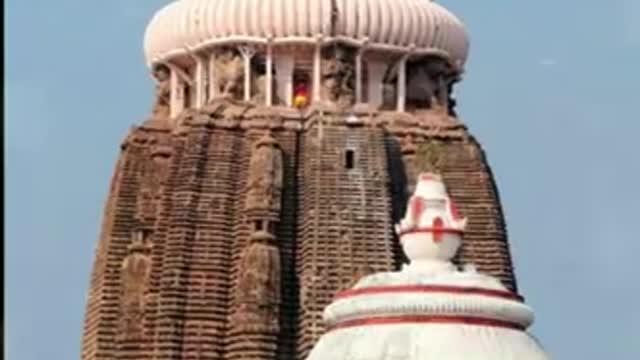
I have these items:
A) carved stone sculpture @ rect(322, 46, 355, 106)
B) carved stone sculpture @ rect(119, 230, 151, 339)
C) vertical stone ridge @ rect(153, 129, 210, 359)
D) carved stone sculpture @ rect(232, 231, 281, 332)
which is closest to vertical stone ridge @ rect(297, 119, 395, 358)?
carved stone sculpture @ rect(232, 231, 281, 332)

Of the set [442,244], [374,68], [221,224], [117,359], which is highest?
[374,68]

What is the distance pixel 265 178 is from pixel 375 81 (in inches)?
158

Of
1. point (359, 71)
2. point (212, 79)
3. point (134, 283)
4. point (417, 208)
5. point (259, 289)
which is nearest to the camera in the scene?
point (417, 208)

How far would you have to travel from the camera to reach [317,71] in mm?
37906

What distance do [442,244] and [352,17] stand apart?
28618 millimetres

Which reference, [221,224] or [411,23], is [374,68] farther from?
[221,224]

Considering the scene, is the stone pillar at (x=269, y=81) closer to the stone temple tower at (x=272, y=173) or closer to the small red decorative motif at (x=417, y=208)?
the stone temple tower at (x=272, y=173)

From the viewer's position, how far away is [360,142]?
36844 millimetres

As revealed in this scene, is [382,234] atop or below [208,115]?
below

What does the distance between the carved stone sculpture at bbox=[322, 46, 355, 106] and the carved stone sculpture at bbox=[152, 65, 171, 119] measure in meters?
3.40

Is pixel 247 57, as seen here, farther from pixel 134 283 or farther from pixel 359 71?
pixel 134 283

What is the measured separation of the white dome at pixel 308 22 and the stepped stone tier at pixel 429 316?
92.4 ft

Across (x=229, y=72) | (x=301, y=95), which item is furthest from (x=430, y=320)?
(x=301, y=95)

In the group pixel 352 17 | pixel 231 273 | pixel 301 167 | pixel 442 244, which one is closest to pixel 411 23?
pixel 352 17
